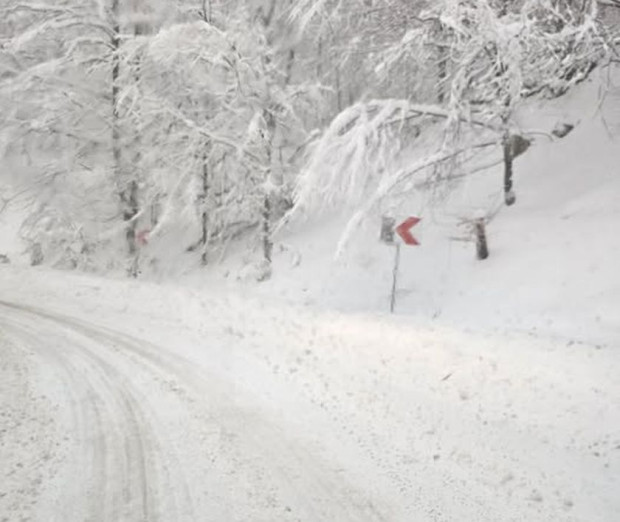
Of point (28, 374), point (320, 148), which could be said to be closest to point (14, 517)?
point (28, 374)

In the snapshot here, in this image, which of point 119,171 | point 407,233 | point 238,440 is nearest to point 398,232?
point 407,233

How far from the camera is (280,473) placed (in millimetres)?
5367

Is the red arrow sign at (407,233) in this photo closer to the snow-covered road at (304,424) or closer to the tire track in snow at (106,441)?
the snow-covered road at (304,424)

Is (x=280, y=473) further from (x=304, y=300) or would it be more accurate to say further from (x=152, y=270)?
(x=152, y=270)

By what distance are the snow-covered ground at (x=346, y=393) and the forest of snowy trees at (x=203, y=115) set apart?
238 centimetres

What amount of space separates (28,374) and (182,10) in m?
13.0

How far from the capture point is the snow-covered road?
4.95 m

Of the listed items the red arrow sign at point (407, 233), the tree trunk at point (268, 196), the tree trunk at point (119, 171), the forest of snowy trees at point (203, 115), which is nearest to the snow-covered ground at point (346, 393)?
the red arrow sign at point (407, 233)

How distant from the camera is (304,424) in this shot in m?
6.54

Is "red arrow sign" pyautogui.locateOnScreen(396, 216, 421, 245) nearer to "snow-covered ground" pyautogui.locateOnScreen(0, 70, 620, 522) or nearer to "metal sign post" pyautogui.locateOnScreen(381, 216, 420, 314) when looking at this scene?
"metal sign post" pyautogui.locateOnScreen(381, 216, 420, 314)

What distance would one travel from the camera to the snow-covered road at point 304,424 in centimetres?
495

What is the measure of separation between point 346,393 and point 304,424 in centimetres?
107

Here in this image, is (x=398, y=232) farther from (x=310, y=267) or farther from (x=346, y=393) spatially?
(x=346, y=393)

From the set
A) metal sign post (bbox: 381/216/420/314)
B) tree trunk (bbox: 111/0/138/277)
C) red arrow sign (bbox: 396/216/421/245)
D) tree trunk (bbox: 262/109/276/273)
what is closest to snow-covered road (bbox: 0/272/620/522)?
metal sign post (bbox: 381/216/420/314)
